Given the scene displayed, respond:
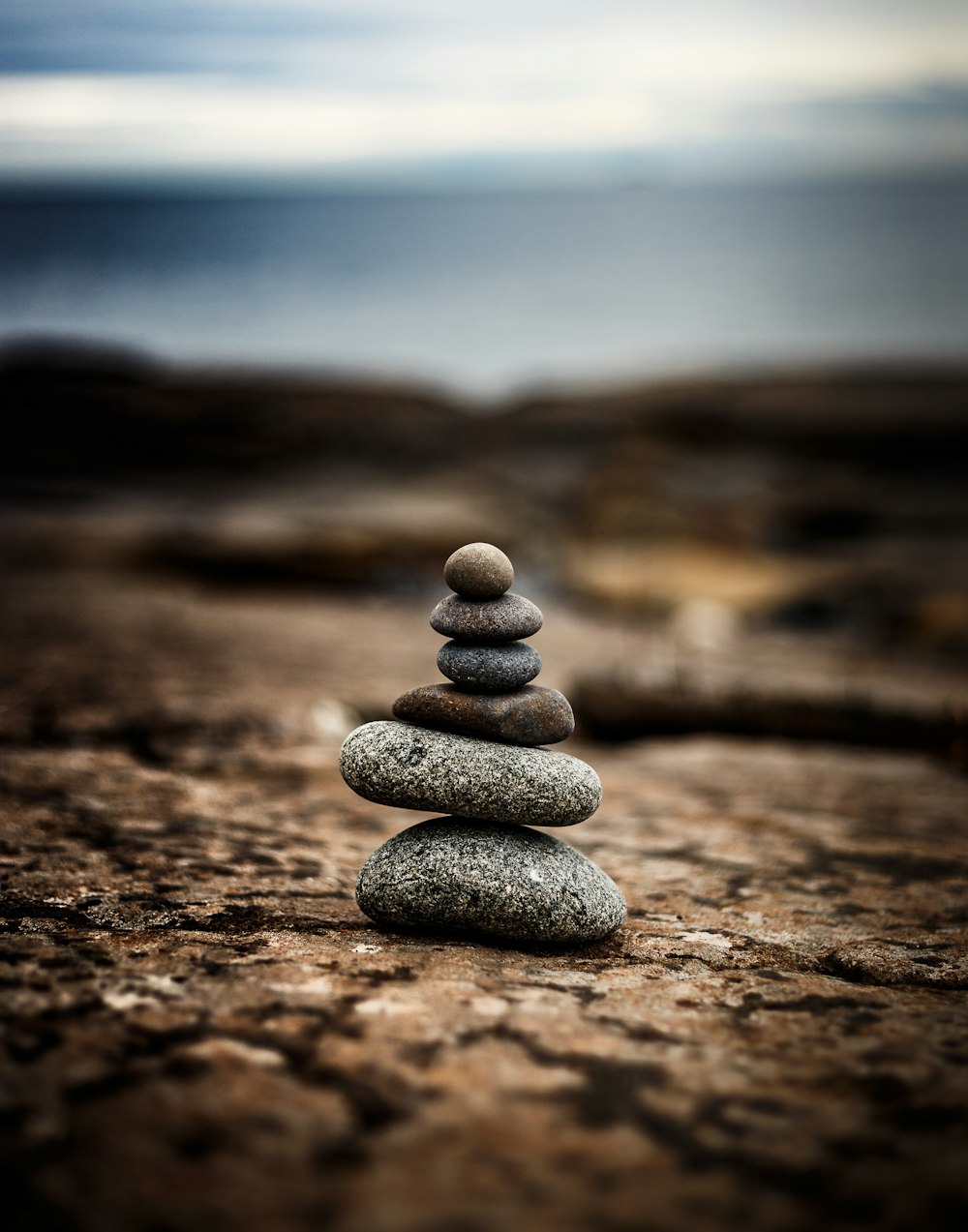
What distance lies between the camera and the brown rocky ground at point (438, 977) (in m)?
1.90

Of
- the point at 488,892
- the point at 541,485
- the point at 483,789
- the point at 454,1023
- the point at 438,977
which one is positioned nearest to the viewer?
the point at 454,1023

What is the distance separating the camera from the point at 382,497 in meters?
14.1

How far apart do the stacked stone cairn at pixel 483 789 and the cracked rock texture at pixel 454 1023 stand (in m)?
0.12

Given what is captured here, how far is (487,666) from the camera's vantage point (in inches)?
137

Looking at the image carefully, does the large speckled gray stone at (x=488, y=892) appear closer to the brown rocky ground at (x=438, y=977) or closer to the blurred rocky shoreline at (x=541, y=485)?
the brown rocky ground at (x=438, y=977)

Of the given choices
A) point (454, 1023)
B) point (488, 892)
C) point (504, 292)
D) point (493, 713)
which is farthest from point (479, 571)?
point (504, 292)

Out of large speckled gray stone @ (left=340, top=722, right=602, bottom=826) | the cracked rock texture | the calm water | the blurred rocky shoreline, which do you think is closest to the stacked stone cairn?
large speckled gray stone @ (left=340, top=722, right=602, bottom=826)

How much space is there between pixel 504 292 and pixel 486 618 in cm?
6464

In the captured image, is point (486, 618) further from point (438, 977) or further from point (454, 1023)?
point (454, 1023)

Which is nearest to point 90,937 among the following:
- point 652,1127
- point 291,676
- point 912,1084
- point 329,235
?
point 652,1127

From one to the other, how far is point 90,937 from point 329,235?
128 m

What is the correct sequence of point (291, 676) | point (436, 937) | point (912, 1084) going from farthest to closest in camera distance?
point (291, 676) → point (436, 937) → point (912, 1084)

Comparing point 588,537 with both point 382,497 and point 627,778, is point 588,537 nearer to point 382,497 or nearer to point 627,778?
point 382,497

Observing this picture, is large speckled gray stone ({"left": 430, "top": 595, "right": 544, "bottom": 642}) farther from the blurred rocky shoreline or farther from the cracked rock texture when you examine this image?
the blurred rocky shoreline
